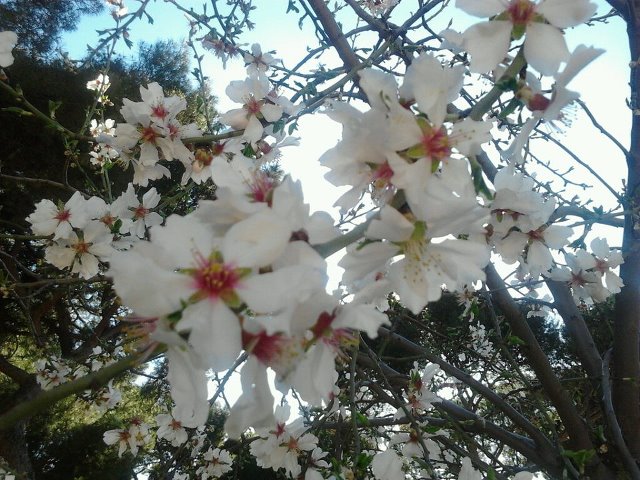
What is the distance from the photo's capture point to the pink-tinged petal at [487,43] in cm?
76

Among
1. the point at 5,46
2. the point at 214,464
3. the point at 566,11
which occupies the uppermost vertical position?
the point at 5,46

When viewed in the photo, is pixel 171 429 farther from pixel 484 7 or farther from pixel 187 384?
pixel 484 7

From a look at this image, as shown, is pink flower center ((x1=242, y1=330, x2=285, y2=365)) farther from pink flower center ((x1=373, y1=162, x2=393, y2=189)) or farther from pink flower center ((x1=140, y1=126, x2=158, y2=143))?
pink flower center ((x1=140, y1=126, x2=158, y2=143))

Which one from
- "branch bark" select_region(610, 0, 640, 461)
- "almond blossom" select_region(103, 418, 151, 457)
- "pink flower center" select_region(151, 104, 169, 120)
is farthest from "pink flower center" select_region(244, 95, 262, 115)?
"almond blossom" select_region(103, 418, 151, 457)

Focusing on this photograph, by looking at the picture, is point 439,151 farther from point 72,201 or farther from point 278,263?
point 72,201

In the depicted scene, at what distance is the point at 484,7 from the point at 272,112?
2.84 ft

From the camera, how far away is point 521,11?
78cm

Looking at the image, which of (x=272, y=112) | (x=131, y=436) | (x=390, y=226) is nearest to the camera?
(x=390, y=226)

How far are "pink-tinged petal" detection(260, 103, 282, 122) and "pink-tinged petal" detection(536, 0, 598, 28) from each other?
0.91 metres

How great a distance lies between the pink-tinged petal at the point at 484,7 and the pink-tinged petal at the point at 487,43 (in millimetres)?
18

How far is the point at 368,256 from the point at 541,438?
5.46 feet

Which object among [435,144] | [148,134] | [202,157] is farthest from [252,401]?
[148,134]

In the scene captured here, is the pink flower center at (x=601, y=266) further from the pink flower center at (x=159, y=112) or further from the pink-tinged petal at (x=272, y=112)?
the pink flower center at (x=159, y=112)

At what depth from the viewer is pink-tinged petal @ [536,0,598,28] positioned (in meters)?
0.72
